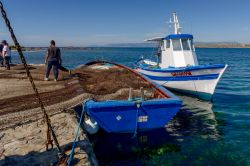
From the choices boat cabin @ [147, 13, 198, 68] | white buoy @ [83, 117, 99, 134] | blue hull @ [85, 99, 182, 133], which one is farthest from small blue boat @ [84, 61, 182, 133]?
boat cabin @ [147, 13, 198, 68]

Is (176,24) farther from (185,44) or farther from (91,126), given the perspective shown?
(91,126)

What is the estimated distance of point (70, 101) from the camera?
31.1 feet

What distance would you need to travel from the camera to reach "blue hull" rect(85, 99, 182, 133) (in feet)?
25.6

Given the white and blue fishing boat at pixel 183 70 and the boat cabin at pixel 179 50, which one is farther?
the boat cabin at pixel 179 50

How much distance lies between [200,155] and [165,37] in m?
12.7

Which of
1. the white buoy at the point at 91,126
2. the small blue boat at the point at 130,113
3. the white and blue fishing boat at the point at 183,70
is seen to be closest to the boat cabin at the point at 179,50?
the white and blue fishing boat at the point at 183,70

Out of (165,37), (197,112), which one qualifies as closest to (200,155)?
(197,112)

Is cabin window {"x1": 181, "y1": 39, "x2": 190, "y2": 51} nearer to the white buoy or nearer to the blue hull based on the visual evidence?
the blue hull

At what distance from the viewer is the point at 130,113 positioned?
26.2 feet

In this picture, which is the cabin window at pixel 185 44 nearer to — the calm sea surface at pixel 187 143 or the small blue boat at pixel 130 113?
the calm sea surface at pixel 187 143

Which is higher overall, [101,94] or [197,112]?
[101,94]

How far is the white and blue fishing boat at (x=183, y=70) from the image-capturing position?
50.6 ft

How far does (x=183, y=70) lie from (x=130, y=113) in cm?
885

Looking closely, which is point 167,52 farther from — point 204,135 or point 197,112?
point 204,135
